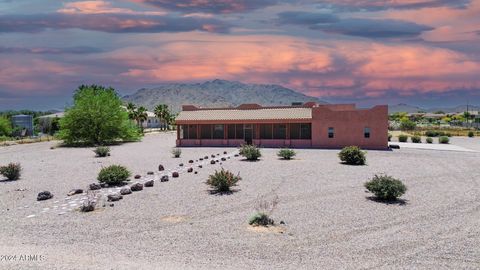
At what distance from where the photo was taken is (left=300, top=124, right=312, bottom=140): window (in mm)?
45250

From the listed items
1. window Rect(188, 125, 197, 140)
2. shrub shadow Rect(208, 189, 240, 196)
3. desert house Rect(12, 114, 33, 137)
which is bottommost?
shrub shadow Rect(208, 189, 240, 196)

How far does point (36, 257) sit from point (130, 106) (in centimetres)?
7752

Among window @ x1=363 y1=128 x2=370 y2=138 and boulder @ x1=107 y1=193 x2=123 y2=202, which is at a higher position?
window @ x1=363 y1=128 x2=370 y2=138

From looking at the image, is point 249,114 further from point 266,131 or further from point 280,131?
point 280,131

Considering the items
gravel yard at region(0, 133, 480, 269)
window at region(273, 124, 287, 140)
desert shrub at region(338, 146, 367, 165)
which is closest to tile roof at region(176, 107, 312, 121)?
window at region(273, 124, 287, 140)

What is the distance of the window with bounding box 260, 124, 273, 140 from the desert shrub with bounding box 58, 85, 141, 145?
69.4ft

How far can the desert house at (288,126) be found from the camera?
43156mm

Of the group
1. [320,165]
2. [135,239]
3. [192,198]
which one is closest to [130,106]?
[320,165]

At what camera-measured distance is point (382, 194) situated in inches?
667

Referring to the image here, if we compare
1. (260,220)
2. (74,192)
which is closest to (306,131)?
(74,192)

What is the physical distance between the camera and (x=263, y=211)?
590 inches

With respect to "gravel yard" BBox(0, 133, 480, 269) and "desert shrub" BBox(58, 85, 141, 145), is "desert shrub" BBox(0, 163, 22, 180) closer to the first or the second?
"gravel yard" BBox(0, 133, 480, 269)

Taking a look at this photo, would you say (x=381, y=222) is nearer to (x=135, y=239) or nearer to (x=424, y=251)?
(x=424, y=251)

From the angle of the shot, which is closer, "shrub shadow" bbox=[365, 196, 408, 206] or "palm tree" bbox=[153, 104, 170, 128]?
"shrub shadow" bbox=[365, 196, 408, 206]
